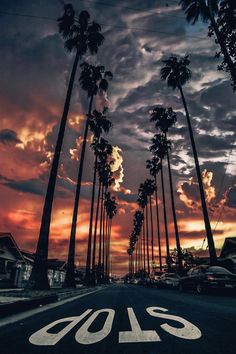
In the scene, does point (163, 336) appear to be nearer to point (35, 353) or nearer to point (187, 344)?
point (187, 344)

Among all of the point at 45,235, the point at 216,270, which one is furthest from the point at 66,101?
the point at 216,270

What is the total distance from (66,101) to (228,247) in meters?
29.6

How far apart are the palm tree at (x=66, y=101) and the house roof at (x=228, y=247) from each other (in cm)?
2717

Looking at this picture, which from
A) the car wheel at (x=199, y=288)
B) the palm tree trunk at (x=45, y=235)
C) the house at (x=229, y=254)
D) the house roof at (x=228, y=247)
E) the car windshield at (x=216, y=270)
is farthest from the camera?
the house roof at (x=228, y=247)

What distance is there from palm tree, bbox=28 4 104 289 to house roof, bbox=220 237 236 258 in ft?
89.2

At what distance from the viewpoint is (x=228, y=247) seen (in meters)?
36.9

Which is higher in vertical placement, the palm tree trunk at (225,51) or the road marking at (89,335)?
the palm tree trunk at (225,51)

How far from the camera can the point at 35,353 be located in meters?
2.69

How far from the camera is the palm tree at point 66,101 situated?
539 inches

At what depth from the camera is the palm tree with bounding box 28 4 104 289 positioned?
13.7 metres

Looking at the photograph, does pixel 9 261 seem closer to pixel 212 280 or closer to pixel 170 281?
pixel 170 281

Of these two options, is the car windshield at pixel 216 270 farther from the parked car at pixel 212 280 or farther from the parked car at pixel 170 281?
the parked car at pixel 170 281

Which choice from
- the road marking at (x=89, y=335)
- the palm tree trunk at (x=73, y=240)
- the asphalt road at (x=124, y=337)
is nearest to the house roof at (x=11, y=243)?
the palm tree trunk at (x=73, y=240)

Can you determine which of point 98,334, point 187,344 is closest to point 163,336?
point 187,344
